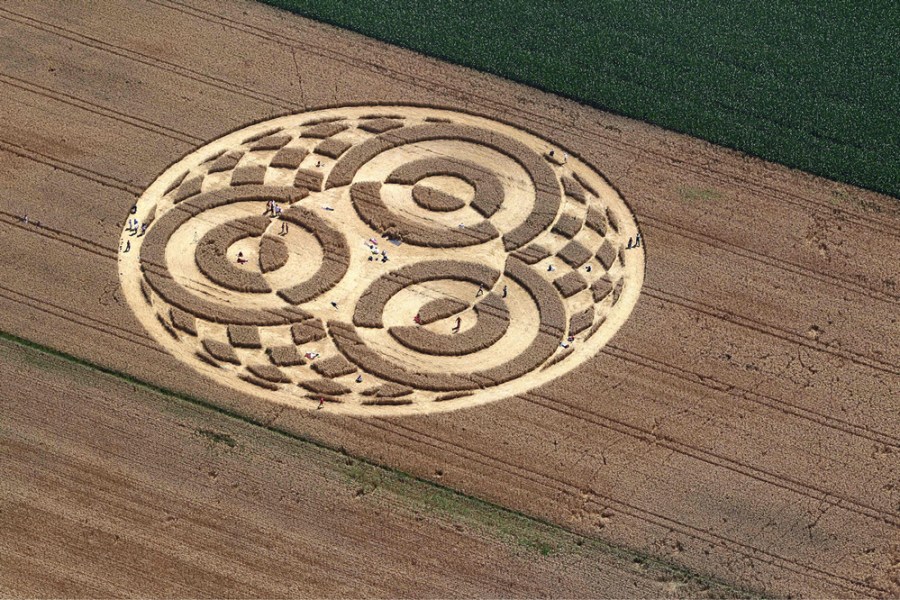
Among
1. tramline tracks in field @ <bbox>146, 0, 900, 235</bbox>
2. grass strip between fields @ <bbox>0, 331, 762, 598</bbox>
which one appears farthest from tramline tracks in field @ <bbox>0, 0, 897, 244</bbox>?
grass strip between fields @ <bbox>0, 331, 762, 598</bbox>

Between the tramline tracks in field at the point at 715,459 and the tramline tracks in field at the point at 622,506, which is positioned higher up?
the tramline tracks in field at the point at 715,459

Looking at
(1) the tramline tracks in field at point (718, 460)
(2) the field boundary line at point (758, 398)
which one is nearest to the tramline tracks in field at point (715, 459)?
(1) the tramline tracks in field at point (718, 460)

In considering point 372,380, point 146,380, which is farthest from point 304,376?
point 146,380

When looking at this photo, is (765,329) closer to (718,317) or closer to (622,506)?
(718,317)

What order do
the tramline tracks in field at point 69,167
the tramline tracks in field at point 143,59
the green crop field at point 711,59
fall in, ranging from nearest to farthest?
the tramline tracks in field at point 69,167, the tramline tracks in field at point 143,59, the green crop field at point 711,59

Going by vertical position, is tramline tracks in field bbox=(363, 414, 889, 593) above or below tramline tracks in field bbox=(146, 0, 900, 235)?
below

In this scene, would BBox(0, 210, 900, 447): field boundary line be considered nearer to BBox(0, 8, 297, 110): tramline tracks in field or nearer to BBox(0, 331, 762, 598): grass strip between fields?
BBox(0, 331, 762, 598): grass strip between fields

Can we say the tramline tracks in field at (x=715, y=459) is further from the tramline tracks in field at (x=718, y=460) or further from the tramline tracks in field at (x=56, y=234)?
the tramline tracks in field at (x=56, y=234)
